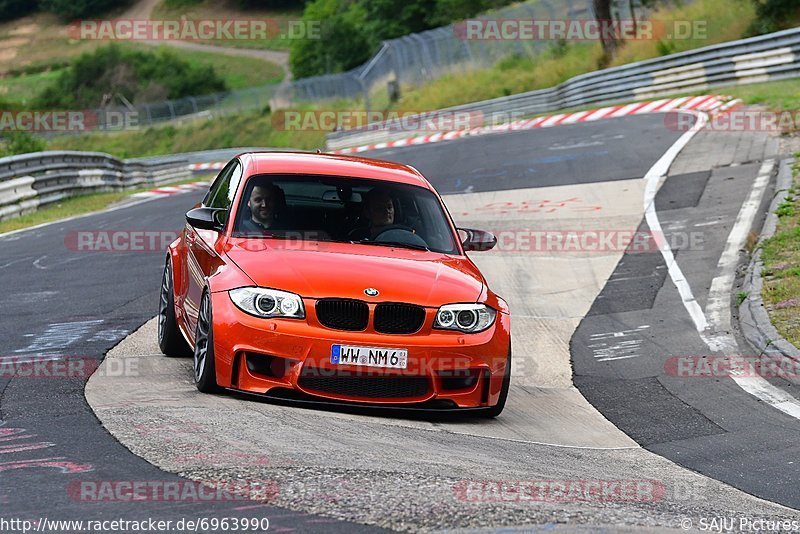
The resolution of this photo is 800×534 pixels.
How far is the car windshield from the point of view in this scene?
8414mm

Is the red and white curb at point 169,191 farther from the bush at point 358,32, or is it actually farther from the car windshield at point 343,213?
the bush at point 358,32

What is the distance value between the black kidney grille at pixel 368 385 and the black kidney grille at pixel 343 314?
0.99ft

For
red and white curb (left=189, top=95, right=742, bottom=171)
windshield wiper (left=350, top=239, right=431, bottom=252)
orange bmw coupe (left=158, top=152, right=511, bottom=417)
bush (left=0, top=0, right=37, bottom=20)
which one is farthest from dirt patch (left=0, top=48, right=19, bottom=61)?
windshield wiper (left=350, top=239, right=431, bottom=252)

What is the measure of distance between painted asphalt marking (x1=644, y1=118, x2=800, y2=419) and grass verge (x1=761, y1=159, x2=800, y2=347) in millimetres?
395

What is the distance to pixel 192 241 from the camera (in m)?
8.93

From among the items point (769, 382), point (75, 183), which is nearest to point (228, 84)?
point (75, 183)

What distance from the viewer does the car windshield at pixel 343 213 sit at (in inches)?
331

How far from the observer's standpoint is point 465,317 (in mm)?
7562

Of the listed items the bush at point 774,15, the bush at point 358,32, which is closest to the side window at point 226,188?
the bush at point 774,15

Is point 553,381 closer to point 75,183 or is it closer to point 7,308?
point 7,308

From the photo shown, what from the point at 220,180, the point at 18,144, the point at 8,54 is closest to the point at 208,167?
the point at 18,144

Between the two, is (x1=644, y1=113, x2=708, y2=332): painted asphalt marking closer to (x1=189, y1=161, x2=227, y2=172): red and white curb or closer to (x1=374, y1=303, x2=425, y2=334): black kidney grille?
(x1=374, y1=303, x2=425, y2=334): black kidney grille

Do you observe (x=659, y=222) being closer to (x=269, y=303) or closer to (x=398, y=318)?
(x=398, y=318)

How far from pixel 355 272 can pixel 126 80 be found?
98011 millimetres
